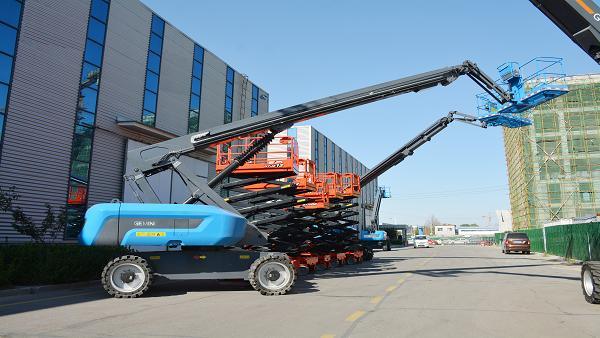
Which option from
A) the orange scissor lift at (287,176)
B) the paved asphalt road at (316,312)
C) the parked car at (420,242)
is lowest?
the paved asphalt road at (316,312)

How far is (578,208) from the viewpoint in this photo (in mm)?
41406

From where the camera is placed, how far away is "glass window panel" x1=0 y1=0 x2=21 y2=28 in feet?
50.9

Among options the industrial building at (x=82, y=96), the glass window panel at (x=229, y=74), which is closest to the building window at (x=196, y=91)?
the industrial building at (x=82, y=96)

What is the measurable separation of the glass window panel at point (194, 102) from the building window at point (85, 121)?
6.55 meters

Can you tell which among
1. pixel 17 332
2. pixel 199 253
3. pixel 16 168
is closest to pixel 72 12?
pixel 16 168

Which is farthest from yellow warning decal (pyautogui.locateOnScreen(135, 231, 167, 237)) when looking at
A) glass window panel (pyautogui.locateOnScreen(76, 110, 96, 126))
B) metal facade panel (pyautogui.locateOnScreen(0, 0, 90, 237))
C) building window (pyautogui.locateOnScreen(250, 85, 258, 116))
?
building window (pyautogui.locateOnScreen(250, 85, 258, 116))

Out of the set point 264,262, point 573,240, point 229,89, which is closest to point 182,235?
point 264,262

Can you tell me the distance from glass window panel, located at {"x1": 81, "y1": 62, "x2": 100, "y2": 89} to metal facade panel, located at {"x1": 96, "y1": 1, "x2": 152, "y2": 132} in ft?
0.98

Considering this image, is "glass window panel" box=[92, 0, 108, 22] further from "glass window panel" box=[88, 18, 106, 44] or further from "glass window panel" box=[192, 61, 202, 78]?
"glass window panel" box=[192, 61, 202, 78]

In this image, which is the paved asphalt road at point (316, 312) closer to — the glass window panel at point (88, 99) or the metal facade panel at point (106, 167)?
the metal facade panel at point (106, 167)

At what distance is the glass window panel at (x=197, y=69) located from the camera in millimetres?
25812

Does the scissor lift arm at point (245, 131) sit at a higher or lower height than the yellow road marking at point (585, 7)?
lower

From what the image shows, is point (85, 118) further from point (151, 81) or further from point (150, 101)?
point (151, 81)

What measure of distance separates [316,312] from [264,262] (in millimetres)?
3138
